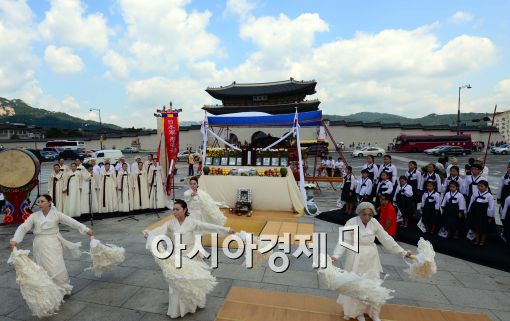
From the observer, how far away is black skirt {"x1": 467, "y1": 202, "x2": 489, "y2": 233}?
19.9 feet

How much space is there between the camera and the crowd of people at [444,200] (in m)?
6.03

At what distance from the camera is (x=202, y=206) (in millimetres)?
6258

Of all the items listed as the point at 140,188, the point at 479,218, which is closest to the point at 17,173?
the point at 140,188

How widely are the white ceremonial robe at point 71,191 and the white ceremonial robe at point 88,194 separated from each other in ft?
0.49

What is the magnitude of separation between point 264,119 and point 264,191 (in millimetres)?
2876

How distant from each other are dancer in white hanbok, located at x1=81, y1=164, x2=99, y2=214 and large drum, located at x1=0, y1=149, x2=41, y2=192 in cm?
118

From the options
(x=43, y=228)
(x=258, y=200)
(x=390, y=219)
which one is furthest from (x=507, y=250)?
(x=43, y=228)

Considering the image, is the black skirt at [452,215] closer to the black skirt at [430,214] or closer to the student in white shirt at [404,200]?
the black skirt at [430,214]

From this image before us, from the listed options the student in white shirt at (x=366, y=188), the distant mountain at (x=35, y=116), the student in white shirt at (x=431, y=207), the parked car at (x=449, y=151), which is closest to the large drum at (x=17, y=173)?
the student in white shirt at (x=366, y=188)

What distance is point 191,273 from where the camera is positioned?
12.0ft

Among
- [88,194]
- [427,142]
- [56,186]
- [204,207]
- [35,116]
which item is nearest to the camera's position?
[204,207]

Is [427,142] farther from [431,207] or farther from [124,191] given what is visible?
[124,191]

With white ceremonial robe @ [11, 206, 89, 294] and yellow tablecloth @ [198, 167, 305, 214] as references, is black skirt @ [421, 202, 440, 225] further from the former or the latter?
white ceremonial robe @ [11, 206, 89, 294]

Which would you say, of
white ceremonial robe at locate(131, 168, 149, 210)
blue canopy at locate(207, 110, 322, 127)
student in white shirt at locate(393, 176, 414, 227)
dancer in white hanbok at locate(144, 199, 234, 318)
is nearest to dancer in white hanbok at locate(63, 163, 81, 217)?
white ceremonial robe at locate(131, 168, 149, 210)
